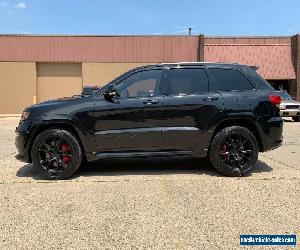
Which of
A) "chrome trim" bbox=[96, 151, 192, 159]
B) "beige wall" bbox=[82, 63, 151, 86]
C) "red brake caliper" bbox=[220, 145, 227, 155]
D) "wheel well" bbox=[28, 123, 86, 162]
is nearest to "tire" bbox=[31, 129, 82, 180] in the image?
"wheel well" bbox=[28, 123, 86, 162]

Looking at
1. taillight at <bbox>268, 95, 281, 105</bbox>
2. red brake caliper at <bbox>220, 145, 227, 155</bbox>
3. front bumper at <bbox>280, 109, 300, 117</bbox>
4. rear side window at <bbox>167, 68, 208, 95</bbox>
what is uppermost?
rear side window at <bbox>167, 68, 208, 95</bbox>

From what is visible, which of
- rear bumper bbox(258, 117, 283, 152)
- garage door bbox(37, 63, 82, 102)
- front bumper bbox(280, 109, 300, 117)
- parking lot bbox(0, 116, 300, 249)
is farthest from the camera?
garage door bbox(37, 63, 82, 102)

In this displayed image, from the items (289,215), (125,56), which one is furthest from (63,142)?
(125,56)

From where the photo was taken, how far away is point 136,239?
3959mm

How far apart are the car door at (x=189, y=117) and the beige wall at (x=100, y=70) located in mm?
22926

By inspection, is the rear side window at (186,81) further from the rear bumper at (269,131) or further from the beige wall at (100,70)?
the beige wall at (100,70)

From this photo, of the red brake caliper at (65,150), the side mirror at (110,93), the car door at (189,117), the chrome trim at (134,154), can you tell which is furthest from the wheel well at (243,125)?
the red brake caliper at (65,150)

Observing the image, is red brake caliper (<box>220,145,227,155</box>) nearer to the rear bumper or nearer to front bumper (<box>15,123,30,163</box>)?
the rear bumper

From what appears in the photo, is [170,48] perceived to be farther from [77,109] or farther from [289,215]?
[289,215]

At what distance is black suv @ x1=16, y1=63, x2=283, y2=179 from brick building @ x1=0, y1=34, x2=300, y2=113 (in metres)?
22.7

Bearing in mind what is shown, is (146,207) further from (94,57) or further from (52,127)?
(94,57)

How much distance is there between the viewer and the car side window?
667cm

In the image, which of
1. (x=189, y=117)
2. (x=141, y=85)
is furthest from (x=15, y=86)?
(x=189, y=117)

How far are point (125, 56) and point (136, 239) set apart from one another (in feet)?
85.5
